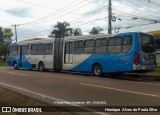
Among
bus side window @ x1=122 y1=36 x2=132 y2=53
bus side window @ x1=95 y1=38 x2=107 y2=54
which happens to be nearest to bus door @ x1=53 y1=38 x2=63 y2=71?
bus side window @ x1=95 y1=38 x2=107 y2=54

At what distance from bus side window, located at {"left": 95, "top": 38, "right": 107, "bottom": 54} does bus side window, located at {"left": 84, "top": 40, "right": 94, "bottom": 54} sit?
19.6 inches

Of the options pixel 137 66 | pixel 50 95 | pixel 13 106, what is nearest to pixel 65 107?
pixel 13 106

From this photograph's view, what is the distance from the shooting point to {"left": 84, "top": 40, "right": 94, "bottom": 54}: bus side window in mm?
21406

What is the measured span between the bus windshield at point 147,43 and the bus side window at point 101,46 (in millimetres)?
2722

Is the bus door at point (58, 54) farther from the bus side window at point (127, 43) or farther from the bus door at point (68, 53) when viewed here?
the bus side window at point (127, 43)

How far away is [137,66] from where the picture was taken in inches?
699

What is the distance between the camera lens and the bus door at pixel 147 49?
18.2 meters

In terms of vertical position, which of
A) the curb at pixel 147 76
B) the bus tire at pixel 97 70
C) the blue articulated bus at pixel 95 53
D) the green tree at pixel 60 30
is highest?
the green tree at pixel 60 30

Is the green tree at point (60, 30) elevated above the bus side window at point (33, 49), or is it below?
above

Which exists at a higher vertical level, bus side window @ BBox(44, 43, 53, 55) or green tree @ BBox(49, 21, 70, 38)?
green tree @ BBox(49, 21, 70, 38)

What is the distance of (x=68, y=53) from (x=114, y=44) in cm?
541

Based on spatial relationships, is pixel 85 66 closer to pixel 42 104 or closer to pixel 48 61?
pixel 48 61

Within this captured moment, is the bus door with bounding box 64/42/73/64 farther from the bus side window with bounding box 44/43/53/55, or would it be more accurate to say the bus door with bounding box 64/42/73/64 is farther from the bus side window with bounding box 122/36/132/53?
the bus side window with bounding box 122/36/132/53

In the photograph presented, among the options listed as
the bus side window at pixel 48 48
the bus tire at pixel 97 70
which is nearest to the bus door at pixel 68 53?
the bus side window at pixel 48 48
